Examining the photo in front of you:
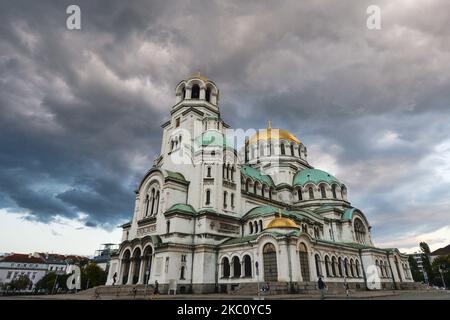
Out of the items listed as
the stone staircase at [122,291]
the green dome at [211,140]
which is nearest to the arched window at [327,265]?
the green dome at [211,140]

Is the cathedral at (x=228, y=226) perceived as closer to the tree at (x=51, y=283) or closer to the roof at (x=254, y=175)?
the roof at (x=254, y=175)

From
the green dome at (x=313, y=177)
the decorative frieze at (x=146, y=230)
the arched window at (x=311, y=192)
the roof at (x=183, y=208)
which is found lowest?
the decorative frieze at (x=146, y=230)

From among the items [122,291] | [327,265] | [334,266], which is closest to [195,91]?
[122,291]

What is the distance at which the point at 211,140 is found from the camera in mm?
36250

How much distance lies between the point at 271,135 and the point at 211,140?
20.6 meters

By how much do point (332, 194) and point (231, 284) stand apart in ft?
81.7

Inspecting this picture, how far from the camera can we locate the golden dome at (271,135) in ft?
175

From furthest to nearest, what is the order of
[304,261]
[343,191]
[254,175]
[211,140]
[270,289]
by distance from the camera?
[343,191], [254,175], [211,140], [304,261], [270,289]

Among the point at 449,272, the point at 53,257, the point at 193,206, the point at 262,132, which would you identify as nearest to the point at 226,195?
the point at 193,206

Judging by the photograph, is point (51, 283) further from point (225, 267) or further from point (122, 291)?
point (225, 267)

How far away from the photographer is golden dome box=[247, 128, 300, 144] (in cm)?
5331

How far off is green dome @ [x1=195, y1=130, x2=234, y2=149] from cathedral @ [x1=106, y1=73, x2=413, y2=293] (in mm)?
133

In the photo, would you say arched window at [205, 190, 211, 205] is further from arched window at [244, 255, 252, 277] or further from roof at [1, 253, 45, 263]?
roof at [1, 253, 45, 263]

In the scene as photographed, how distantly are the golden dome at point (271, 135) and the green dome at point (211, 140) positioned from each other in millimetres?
17923
